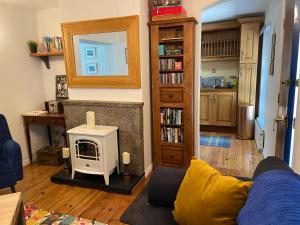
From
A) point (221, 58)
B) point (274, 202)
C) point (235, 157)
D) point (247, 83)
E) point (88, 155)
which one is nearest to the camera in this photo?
point (274, 202)

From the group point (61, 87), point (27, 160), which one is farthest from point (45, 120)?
point (27, 160)

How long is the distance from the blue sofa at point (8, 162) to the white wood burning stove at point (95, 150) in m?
0.60

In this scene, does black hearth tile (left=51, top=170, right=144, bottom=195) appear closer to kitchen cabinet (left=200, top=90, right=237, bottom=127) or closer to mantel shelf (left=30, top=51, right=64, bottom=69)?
mantel shelf (left=30, top=51, right=64, bottom=69)

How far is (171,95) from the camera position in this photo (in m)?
2.96

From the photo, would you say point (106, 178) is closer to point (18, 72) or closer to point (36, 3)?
point (18, 72)

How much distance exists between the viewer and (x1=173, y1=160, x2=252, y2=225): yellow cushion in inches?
47.8

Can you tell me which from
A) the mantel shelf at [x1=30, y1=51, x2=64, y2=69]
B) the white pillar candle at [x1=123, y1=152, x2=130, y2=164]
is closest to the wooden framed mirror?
the mantel shelf at [x1=30, y1=51, x2=64, y2=69]

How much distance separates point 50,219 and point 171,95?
195 cm

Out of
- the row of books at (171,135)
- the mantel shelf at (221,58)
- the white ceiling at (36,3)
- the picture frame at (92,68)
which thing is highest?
the white ceiling at (36,3)

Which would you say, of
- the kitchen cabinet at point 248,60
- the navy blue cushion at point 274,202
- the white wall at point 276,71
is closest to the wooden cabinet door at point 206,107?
the kitchen cabinet at point 248,60

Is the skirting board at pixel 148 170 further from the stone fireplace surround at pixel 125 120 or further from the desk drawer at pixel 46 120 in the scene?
the desk drawer at pixel 46 120

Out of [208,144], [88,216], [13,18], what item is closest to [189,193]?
[88,216]

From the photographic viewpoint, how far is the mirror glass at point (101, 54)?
2836mm

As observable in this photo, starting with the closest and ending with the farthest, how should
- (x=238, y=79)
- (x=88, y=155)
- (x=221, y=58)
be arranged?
(x=88, y=155)
(x=238, y=79)
(x=221, y=58)
